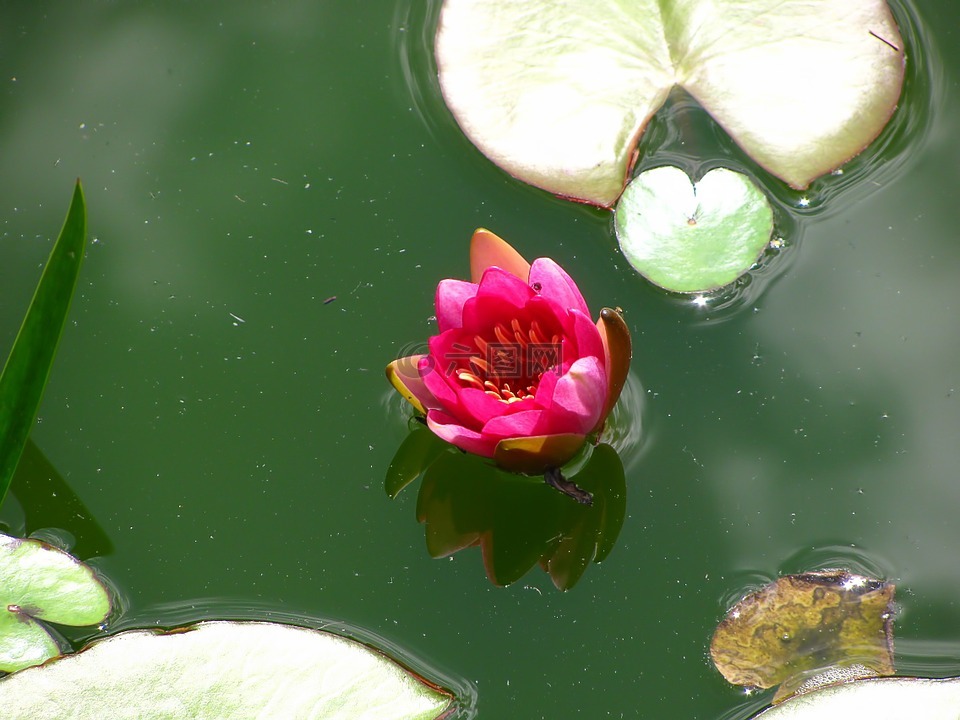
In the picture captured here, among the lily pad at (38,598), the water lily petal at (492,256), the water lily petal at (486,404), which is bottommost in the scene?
the lily pad at (38,598)

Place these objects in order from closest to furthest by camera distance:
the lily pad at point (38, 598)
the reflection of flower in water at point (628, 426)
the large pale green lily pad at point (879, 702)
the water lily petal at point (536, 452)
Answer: the large pale green lily pad at point (879, 702) < the water lily petal at point (536, 452) < the lily pad at point (38, 598) < the reflection of flower in water at point (628, 426)

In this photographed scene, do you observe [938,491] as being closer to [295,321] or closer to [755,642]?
[755,642]

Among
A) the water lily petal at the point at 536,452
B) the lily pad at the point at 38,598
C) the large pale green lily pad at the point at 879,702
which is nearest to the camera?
the large pale green lily pad at the point at 879,702

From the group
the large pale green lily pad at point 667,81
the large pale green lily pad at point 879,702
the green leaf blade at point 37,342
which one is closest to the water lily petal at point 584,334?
the large pale green lily pad at point 667,81

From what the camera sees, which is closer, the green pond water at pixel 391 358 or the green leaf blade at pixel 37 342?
the green leaf blade at pixel 37 342

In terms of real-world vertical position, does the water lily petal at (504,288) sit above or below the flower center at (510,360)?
above

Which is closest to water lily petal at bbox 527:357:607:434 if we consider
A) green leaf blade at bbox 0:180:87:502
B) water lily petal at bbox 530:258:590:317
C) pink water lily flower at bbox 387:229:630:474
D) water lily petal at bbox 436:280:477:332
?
pink water lily flower at bbox 387:229:630:474

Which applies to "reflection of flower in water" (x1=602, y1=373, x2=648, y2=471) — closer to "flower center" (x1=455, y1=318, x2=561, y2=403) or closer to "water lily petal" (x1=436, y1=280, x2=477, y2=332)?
"flower center" (x1=455, y1=318, x2=561, y2=403)

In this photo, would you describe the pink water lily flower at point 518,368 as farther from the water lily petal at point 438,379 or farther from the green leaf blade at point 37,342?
the green leaf blade at point 37,342

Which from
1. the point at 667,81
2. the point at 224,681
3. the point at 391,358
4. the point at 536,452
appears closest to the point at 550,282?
the point at 536,452
